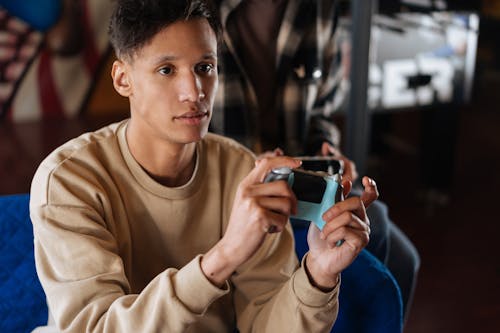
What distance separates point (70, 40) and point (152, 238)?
7.82 ft

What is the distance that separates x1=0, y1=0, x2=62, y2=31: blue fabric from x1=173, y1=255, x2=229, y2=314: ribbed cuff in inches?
102

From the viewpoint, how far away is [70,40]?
3270 mm

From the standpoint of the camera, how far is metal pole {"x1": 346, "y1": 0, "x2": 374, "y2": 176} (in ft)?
5.99

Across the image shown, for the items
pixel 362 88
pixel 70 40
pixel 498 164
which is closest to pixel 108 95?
pixel 70 40

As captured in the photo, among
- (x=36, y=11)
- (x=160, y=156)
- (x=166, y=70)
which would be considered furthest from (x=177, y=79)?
(x=36, y=11)

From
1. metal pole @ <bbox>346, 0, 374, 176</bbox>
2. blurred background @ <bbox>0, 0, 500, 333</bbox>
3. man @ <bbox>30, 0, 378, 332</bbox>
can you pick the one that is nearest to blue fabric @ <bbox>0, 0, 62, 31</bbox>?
blurred background @ <bbox>0, 0, 500, 333</bbox>

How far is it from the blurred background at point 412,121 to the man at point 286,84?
311 millimetres

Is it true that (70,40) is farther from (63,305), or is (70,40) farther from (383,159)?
(63,305)

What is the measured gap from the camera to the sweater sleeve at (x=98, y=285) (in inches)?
35.3

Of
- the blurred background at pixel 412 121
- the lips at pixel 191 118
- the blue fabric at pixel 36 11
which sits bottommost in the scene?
the blurred background at pixel 412 121

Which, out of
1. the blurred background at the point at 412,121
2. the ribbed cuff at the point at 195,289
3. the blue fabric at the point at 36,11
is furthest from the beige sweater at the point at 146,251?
the blue fabric at the point at 36,11

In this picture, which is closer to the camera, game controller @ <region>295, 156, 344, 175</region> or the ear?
the ear

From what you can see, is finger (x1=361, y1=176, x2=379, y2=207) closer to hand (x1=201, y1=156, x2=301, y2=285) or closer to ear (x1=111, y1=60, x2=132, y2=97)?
hand (x1=201, y1=156, x2=301, y2=285)

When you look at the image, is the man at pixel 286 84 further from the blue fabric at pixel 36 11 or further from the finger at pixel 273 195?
the blue fabric at pixel 36 11
